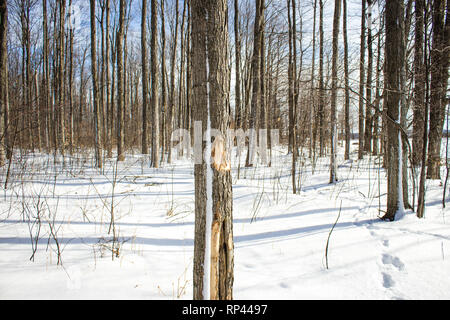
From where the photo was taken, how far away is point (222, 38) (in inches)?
49.1

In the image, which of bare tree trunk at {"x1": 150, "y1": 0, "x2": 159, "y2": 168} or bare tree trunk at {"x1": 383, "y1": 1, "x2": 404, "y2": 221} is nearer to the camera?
bare tree trunk at {"x1": 383, "y1": 1, "x2": 404, "y2": 221}

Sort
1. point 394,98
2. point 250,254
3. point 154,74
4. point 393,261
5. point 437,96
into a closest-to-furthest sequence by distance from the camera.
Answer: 1. point 393,261
2. point 250,254
3. point 394,98
4. point 437,96
5. point 154,74

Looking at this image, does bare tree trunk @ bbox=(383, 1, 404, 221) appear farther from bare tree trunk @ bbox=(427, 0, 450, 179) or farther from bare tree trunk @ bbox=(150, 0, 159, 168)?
bare tree trunk @ bbox=(150, 0, 159, 168)

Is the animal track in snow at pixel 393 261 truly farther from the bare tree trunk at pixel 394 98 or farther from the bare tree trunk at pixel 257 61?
the bare tree trunk at pixel 257 61

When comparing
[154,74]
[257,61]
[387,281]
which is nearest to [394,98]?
[387,281]

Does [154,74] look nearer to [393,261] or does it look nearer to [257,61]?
[257,61]

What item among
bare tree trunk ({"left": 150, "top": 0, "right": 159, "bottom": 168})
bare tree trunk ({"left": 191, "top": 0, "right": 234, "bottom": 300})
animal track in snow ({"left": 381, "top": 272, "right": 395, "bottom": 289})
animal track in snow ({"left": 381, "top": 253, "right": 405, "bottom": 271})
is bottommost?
animal track in snow ({"left": 381, "top": 272, "right": 395, "bottom": 289})

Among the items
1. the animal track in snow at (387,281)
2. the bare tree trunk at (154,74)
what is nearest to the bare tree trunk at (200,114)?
the animal track in snow at (387,281)

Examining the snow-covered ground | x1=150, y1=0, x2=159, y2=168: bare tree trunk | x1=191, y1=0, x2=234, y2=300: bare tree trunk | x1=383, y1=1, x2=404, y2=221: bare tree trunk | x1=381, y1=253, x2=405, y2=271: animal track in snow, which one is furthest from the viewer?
x1=150, y1=0, x2=159, y2=168: bare tree trunk

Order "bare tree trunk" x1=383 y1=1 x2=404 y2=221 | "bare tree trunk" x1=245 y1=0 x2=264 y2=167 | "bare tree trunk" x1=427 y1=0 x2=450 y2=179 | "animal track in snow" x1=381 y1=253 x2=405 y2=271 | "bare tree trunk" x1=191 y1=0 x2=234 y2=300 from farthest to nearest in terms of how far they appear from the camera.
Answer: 1. "bare tree trunk" x1=245 y1=0 x2=264 y2=167
2. "bare tree trunk" x1=427 y1=0 x2=450 y2=179
3. "bare tree trunk" x1=383 y1=1 x2=404 y2=221
4. "animal track in snow" x1=381 y1=253 x2=405 y2=271
5. "bare tree trunk" x1=191 y1=0 x2=234 y2=300

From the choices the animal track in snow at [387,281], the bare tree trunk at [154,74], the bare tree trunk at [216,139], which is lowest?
the animal track in snow at [387,281]

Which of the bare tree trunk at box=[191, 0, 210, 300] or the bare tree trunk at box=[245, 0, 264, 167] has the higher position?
the bare tree trunk at box=[245, 0, 264, 167]

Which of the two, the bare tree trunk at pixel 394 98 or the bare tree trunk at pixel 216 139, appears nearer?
the bare tree trunk at pixel 216 139

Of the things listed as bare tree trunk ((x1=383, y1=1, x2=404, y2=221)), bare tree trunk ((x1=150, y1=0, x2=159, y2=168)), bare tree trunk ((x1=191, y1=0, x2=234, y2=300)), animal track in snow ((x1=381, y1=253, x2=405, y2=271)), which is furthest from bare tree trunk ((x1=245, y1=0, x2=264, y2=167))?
bare tree trunk ((x1=191, y1=0, x2=234, y2=300))
